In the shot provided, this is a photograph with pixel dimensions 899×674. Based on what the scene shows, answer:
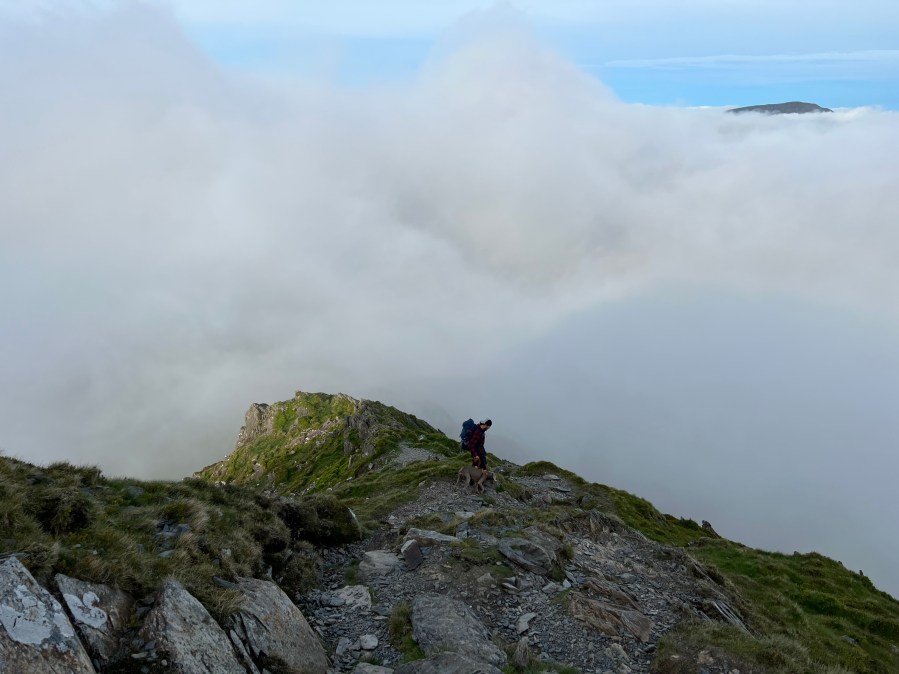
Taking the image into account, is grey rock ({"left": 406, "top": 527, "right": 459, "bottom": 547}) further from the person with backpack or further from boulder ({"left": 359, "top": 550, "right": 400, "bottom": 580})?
the person with backpack

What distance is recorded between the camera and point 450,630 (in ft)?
48.2

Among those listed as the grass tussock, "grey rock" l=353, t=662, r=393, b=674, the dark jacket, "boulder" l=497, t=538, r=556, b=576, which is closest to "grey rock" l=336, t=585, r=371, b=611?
the grass tussock

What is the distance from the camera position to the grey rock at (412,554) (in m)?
18.9

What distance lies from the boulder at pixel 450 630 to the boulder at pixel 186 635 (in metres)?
5.23

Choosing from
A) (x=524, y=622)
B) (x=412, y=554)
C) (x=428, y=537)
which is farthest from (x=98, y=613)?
(x=428, y=537)

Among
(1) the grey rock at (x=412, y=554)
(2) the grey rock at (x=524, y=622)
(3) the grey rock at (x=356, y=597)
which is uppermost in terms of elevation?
(1) the grey rock at (x=412, y=554)

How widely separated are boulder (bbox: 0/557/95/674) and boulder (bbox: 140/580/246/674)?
1.31 metres

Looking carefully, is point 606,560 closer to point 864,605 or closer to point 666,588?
point 666,588

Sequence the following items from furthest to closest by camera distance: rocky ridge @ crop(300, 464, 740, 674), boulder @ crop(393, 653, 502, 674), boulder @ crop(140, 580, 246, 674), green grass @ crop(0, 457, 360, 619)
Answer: rocky ridge @ crop(300, 464, 740, 674) < boulder @ crop(393, 653, 502, 674) < green grass @ crop(0, 457, 360, 619) < boulder @ crop(140, 580, 246, 674)

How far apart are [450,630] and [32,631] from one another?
9730mm

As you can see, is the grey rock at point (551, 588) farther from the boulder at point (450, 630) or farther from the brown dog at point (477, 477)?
the brown dog at point (477, 477)

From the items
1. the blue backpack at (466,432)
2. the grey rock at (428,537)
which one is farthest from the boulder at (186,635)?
the blue backpack at (466,432)

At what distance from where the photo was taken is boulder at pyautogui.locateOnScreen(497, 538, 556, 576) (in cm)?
1898

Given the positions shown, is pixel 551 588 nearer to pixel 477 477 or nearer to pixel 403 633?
pixel 403 633
